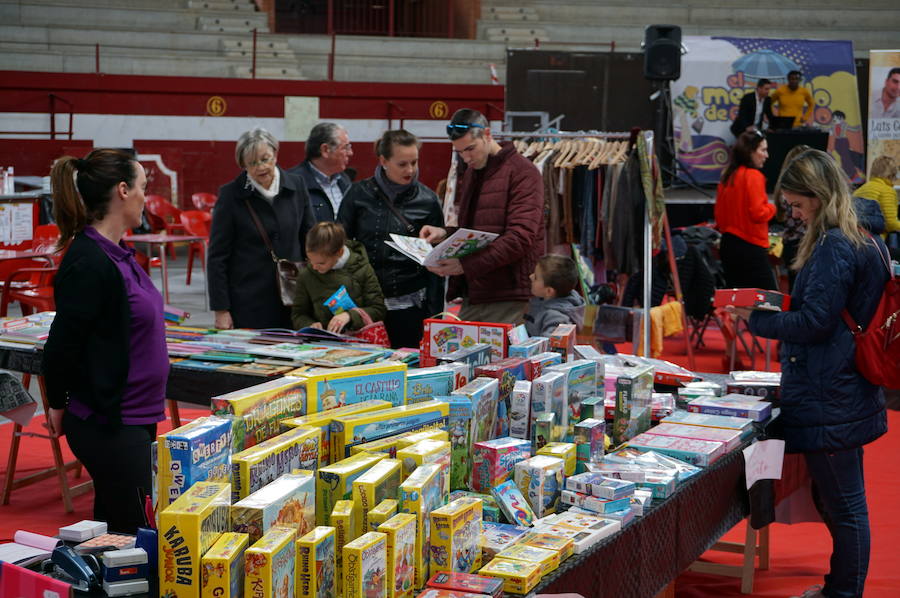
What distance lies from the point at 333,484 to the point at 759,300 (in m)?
1.75

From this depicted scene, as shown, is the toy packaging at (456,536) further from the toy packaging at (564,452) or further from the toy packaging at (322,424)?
the toy packaging at (564,452)

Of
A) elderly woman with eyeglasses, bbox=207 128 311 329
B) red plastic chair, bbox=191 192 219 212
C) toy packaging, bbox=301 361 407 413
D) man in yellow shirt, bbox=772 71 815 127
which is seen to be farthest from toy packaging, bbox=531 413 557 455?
red plastic chair, bbox=191 192 219 212

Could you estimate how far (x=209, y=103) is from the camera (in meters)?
14.2

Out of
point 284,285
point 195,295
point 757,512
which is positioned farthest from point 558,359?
point 195,295

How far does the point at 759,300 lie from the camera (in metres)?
3.16

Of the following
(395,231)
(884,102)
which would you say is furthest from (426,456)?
(884,102)

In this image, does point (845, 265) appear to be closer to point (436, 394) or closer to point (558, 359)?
point (558, 359)

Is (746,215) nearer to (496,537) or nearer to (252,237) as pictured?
(252,237)

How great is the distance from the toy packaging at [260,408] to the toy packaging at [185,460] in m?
0.12

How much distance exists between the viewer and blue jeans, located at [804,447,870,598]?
3082mm

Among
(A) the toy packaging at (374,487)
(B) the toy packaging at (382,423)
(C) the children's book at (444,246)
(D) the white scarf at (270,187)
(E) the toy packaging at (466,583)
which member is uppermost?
(D) the white scarf at (270,187)

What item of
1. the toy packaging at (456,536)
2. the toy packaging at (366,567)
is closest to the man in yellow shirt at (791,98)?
the toy packaging at (456,536)

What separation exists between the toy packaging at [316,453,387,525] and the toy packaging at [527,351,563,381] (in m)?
0.89

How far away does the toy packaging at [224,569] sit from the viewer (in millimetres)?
1602
